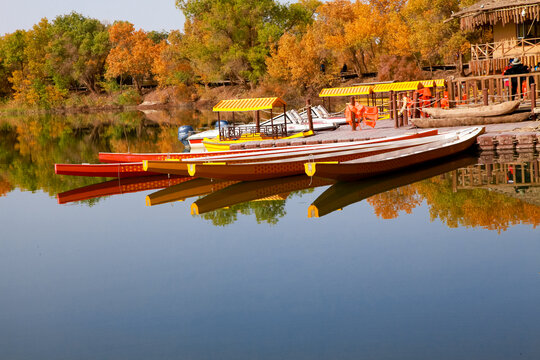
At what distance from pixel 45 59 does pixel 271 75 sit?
42697 mm

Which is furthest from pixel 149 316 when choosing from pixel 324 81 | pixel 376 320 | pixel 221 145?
pixel 324 81

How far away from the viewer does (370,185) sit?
805 inches

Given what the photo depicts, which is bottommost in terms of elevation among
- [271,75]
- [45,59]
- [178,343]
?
[178,343]

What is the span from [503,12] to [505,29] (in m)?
3.34

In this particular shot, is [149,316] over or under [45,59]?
under

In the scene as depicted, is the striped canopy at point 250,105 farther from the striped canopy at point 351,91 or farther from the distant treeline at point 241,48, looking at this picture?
the distant treeline at point 241,48

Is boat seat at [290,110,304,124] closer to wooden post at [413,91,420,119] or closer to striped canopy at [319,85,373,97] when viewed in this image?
striped canopy at [319,85,373,97]

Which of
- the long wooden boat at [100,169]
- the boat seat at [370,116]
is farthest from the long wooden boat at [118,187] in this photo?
the boat seat at [370,116]

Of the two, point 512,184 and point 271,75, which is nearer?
point 512,184

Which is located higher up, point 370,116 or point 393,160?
point 370,116

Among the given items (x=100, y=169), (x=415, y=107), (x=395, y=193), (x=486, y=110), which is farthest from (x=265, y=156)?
(x=415, y=107)

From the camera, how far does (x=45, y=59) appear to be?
101125mm

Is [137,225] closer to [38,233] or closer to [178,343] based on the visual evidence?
[38,233]

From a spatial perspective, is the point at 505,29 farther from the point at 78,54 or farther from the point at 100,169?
the point at 78,54
